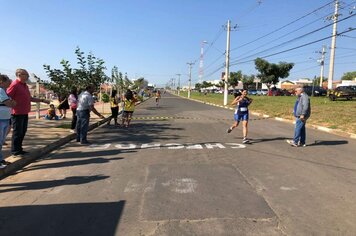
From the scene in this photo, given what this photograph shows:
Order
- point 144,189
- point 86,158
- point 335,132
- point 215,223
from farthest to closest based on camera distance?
point 335,132
point 86,158
point 144,189
point 215,223

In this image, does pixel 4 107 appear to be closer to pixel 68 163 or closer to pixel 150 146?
pixel 68 163

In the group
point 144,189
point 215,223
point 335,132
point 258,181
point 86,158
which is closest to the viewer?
point 215,223

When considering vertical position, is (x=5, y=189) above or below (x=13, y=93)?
below

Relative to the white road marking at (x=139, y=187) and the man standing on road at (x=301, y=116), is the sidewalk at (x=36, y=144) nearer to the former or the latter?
the white road marking at (x=139, y=187)

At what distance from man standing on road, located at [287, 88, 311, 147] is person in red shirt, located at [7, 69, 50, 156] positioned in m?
7.07

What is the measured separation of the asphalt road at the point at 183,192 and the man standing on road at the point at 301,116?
26.6 inches

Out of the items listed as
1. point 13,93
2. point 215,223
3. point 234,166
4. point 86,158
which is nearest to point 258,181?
point 234,166

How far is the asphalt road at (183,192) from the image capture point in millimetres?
4859

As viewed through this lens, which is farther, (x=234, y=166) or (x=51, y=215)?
(x=234, y=166)

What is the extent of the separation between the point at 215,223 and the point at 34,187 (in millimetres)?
3365

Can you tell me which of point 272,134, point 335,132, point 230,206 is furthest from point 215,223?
point 335,132

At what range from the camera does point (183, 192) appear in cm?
631

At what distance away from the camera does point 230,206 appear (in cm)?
557

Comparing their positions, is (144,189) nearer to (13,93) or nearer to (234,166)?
(234,166)
